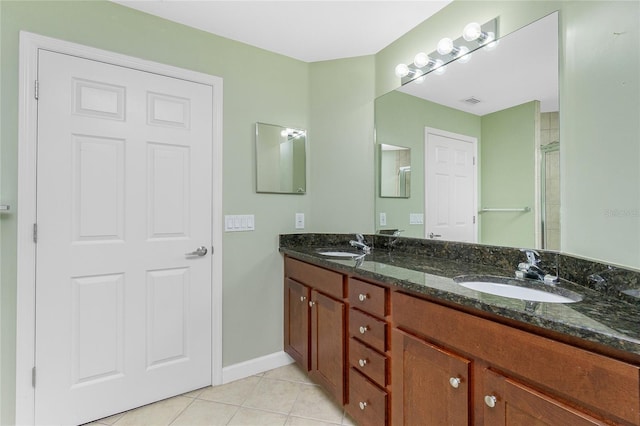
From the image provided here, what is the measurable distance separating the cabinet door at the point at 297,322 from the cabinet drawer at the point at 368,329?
1.56ft

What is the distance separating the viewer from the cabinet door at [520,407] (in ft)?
2.27

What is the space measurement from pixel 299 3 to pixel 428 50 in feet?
2.74

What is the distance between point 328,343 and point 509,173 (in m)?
1.32

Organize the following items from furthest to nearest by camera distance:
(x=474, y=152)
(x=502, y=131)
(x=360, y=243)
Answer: (x=360, y=243) < (x=474, y=152) < (x=502, y=131)

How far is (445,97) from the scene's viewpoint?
1774 mm

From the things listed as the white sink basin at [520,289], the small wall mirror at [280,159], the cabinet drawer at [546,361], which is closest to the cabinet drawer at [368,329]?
the cabinet drawer at [546,361]

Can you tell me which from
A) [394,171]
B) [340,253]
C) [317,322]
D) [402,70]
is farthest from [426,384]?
[402,70]

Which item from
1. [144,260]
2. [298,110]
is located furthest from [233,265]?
[298,110]

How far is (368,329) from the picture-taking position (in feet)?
4.45

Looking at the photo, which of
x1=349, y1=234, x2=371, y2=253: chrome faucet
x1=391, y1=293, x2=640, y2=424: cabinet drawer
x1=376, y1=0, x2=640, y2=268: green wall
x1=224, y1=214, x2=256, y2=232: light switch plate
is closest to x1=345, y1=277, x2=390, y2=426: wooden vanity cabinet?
x1=391, y1=293, x2=640, y2=424: cabinet drawer

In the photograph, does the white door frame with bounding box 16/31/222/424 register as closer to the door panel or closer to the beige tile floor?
the beige tile floor

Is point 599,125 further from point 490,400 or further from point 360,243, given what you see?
point 360,243

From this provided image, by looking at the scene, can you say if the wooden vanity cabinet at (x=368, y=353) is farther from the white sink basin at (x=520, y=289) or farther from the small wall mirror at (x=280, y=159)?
the small wall mirror at (x=280, y=159)

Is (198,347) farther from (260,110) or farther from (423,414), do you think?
(260,110)
